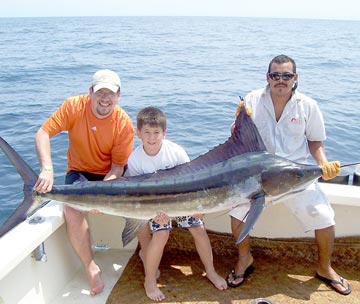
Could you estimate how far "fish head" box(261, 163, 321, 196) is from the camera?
8.20ft

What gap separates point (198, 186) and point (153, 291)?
775mm

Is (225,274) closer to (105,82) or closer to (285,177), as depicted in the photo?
(285,177)

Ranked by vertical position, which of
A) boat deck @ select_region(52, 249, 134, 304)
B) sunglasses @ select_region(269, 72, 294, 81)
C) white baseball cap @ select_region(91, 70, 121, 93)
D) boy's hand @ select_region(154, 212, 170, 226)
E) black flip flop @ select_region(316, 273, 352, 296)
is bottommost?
boat deck @ select_region(52, 249, 134, 304)

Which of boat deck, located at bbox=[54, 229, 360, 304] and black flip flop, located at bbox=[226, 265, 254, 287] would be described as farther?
black flip flop, located at bbox=[226, 265, 254, 287]

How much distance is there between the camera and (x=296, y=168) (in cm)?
251

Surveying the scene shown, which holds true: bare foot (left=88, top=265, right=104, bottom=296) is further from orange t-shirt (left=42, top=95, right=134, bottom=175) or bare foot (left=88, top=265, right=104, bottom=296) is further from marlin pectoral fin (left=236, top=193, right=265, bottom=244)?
marlin pectoral fin (left=236, top=193, right=265, bottom=244)

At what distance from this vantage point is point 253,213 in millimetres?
2383

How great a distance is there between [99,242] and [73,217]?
25.2 inches

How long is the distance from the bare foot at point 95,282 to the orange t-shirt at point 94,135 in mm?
695

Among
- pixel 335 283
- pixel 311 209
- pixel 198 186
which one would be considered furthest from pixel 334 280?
pixel 198 186

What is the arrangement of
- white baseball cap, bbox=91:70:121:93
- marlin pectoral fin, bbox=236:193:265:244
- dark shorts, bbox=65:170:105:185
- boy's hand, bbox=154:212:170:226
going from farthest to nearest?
dark shorts, bbox=65:170:105:185 < white baseball cap, bbox=91:70:121:93 < boy's hand, bbox=154:212:170:226 < marlin pectoral fin, bbox=236:193:265:244

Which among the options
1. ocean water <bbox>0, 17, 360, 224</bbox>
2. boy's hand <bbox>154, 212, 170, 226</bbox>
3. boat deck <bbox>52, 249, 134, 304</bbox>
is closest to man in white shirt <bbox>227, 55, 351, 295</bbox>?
boy's hand <bbox>154, 212, 170, 226</bbox>

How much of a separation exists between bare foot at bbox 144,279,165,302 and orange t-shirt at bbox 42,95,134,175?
814 mm

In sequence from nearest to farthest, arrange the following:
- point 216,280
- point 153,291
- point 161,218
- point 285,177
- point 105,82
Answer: point 285,177, point 161,218, point 153,291, point 216,280, point 105,82
